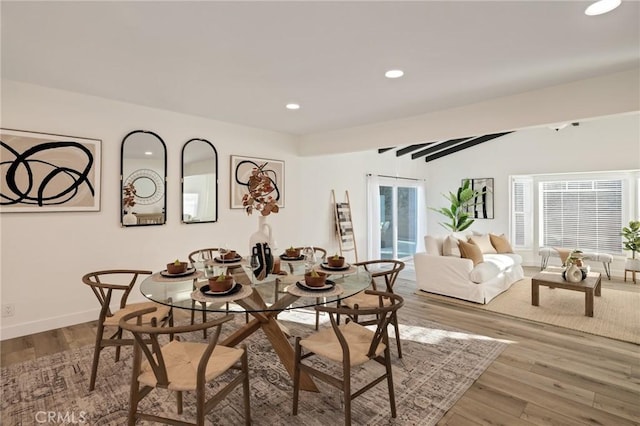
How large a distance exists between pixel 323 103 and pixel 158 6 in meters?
2.08

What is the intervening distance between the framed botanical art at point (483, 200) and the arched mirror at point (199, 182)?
5825mm

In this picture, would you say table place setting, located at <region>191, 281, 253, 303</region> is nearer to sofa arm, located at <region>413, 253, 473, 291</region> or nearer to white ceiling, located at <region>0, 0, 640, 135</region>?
white ceiling, located at <region>0, 0, 640, 135</region>

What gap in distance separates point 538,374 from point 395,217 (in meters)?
4.95

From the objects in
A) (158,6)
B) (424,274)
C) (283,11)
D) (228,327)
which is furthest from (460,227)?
(158,6)

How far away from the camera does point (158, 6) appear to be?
75.8 inches

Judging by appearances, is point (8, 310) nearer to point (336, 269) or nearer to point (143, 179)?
point (143, 179)

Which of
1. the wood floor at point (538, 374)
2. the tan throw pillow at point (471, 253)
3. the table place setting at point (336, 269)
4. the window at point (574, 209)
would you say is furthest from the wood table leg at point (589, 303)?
the window at point (574, 209)

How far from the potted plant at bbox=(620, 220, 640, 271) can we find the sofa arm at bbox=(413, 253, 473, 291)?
3.32m

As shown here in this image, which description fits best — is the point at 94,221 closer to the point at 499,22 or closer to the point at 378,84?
the point at 378,84

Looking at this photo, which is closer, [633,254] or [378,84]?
[378,84]

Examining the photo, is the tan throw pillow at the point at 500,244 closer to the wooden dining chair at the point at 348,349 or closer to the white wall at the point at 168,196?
the white wall at the point at 168,196

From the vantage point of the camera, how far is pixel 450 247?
483 cm

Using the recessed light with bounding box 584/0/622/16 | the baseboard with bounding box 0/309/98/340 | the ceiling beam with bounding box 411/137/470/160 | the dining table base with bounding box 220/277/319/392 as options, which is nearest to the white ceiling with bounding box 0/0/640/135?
the recessed light with bounding box 584/0/622/16

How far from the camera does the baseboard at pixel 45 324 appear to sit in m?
3.14
